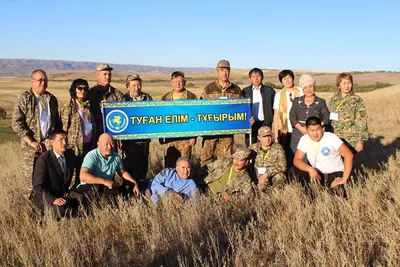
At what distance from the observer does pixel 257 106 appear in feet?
26.9

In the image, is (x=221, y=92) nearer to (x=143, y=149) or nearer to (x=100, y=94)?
(x=143, y=149)

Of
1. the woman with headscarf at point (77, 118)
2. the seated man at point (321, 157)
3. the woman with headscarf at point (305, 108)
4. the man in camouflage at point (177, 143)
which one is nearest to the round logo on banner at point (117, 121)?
the woman with headscarf at point (77, 118)

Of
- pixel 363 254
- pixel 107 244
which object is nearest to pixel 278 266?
pixel 363 254

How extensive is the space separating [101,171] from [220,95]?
2.87 meters

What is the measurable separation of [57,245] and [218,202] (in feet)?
7.71

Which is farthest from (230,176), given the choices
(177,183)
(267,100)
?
(267,100)

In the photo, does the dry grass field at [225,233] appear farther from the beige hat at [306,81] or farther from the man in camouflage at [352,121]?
the beige hat at [306,81]

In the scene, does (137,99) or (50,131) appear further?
(137,99)

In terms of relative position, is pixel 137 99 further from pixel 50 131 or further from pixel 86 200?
pixel 86 200

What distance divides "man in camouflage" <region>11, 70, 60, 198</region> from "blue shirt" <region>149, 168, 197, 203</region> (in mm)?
1790

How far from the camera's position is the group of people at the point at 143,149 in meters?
6.12

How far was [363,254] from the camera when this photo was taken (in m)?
4.12

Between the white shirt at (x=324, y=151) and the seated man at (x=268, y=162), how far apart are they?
16.5 inches

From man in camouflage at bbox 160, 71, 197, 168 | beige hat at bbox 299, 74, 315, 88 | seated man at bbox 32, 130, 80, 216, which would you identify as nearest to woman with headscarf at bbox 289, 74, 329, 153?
beige hat at bbox 299, 74, 315, 88
